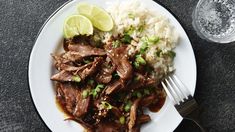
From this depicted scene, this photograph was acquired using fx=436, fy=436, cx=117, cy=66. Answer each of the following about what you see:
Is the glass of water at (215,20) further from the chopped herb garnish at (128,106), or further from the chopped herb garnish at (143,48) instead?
the chopped herb garnish at (128,106)

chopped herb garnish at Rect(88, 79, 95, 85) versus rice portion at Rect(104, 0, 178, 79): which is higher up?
rice portion at Rect(104, 0, 178, 79)

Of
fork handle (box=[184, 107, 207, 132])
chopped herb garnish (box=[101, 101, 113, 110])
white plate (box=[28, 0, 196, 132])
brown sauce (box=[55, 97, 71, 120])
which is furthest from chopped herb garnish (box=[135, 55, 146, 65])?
brown sauce (box=[55, 97, 71, 120])

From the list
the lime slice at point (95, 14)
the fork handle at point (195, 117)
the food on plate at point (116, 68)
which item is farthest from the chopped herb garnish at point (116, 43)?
the fork handle at point (195, 117)

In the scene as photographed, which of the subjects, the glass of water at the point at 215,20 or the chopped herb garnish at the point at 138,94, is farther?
the glass of water at the point at 215,20

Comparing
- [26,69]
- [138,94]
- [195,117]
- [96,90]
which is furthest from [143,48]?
[26,69]

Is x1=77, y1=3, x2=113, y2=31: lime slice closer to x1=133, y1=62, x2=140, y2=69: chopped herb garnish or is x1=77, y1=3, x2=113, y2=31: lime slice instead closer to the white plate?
the white plate

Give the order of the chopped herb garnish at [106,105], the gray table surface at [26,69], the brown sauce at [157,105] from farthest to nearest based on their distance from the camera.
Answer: the gray table surface at [26,69] < the brown sauce at [157,105] < the chopped herb garnish at [106,105]

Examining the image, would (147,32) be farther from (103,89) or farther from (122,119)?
(122,119)
